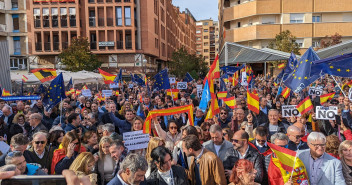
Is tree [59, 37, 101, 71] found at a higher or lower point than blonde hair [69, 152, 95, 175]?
higher

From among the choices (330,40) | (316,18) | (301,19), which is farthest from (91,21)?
(330,40)

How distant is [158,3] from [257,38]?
19744 millimetres

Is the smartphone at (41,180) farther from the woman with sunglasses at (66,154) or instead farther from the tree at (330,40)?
the tree at (330,40)

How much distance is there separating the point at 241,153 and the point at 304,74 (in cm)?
499

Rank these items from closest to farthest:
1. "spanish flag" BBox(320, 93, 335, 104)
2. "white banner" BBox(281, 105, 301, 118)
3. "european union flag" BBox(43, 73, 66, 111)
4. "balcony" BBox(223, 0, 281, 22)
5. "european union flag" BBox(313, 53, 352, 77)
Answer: "white banner" BBox(281, 105, 301, 118), "european union flag" BBox(313, 53, 352, 77), "spanish flag" BBox(320, 93, 335, 104), "european union flag" BBox(43, 73, 66, 111), "balcony" BBox(223, 0, 281, 22)

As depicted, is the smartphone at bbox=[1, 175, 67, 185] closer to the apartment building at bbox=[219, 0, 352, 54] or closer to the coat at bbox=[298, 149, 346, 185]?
the coat at bbox=[298, 149, 346, 185]

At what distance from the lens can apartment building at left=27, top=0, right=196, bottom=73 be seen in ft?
134

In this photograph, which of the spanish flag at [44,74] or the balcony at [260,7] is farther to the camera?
the balcony at [260,7]

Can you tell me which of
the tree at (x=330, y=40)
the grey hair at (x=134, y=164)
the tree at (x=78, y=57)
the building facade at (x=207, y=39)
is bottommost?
the grey hair at (x=134, y=164)

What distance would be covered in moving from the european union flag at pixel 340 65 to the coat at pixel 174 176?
596cm

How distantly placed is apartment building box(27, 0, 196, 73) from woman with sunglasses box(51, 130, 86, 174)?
36.6 meters

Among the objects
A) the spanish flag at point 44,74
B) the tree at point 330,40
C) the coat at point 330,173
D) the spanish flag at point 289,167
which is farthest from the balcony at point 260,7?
the spanish flag at point 289,167

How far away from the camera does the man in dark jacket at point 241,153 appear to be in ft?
14.7

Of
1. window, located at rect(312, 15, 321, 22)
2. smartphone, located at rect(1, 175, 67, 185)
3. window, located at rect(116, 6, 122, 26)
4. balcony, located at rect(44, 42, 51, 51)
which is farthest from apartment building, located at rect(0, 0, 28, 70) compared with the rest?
smartphone, located at rect(1, 175, 67, 185)
